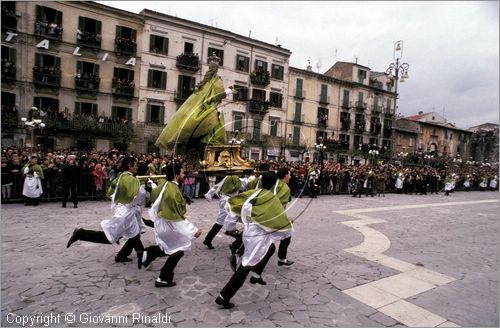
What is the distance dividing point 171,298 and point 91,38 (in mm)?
26755

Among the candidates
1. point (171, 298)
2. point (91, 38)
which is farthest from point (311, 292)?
point (91, 38)

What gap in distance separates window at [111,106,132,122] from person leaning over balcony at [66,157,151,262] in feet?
73.5

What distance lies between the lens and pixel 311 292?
203 inches

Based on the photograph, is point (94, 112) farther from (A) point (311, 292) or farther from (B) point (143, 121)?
(A) point (311, 292)

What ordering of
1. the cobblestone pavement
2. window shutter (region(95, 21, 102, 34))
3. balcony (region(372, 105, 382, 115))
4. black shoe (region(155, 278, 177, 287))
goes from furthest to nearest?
balcony (region(372, 105, 382, 115)), window shutter (region(95, 21, 102, 34)), black shoe (region(155, 278, 177, 287)), the cobblestone pavement

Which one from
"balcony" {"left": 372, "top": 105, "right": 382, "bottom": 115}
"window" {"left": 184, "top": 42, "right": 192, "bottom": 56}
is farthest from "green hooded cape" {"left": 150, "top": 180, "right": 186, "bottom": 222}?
"balcony" {"left": 372, "top": 105, "right": 382, "bottom": 115}

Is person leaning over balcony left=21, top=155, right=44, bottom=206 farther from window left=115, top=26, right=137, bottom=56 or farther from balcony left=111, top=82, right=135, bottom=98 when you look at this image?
window left=115, top=26, right=137, bottom=56

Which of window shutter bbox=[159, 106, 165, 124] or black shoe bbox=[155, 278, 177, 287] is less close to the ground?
window shutter bbox=[159, 106, 165, 124]

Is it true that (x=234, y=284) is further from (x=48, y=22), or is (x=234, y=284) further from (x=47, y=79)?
(x=48, y=22)

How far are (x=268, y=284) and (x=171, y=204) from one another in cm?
209

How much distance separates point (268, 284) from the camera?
5.44m

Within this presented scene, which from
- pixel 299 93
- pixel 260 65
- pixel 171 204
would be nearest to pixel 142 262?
pixel 171 204

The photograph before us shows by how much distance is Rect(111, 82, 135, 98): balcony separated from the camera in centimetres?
2667

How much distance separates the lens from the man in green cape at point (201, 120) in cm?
586
